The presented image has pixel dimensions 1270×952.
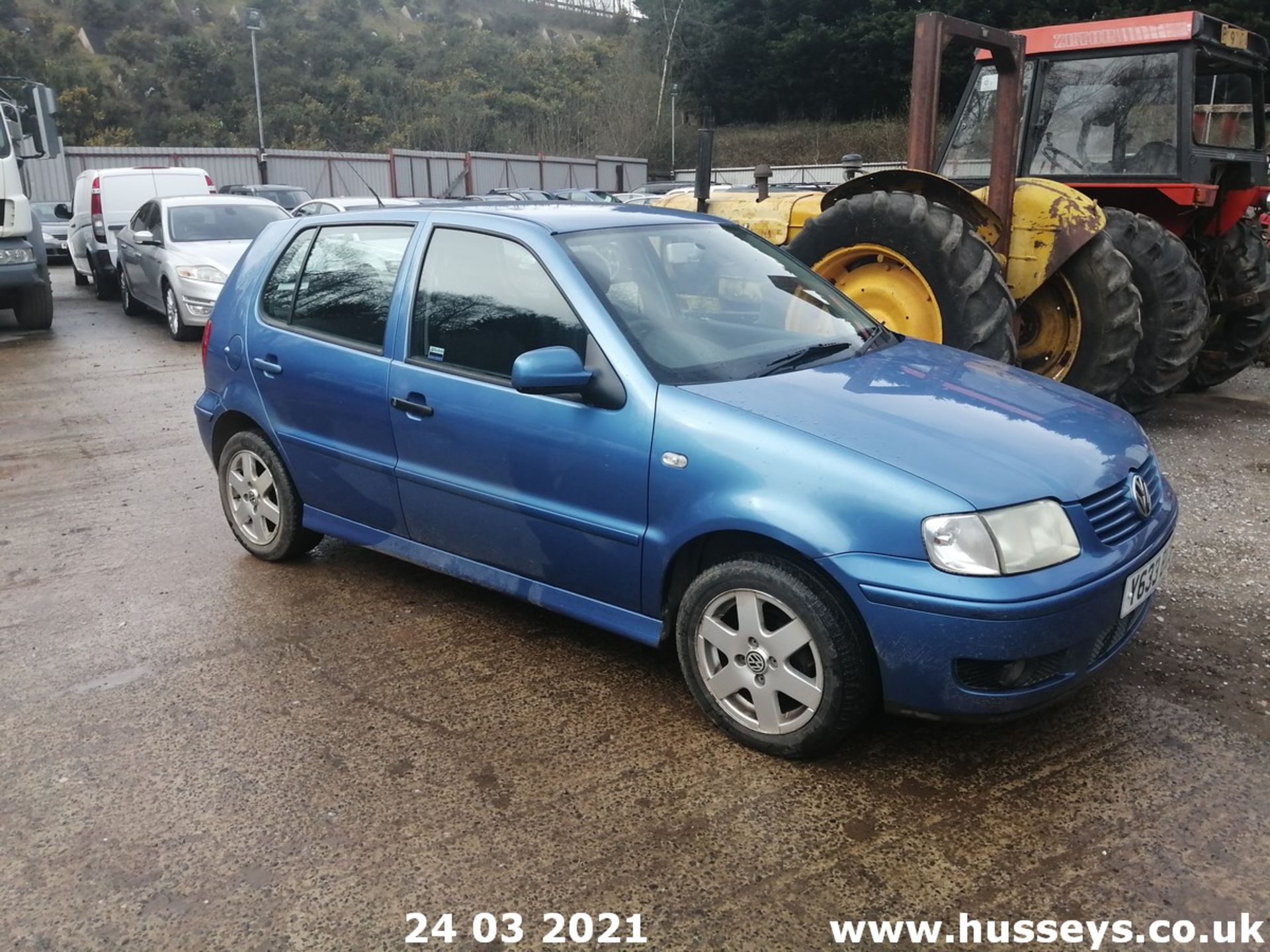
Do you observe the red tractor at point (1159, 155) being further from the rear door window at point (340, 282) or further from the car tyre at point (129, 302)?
the car tyre at point (129, 302)

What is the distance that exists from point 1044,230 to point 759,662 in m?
4.73

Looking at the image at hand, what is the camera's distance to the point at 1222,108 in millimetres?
7918

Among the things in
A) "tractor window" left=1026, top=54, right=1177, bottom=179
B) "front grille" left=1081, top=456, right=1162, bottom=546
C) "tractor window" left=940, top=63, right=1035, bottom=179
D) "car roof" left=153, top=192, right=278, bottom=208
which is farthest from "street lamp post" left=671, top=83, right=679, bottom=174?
"front grille" left=1081, top=456, right=1162, bottom=546

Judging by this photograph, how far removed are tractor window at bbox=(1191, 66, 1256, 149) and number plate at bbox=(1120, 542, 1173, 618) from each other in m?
5.38

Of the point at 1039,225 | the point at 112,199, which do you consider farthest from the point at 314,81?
the point at 1039,225

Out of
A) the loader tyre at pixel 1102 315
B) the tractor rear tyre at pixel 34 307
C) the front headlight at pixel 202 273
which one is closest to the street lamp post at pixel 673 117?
the tractor rear tyre at pixel 34 307

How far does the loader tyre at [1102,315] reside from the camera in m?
6.71

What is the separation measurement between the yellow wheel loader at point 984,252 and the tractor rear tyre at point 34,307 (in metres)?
9.79

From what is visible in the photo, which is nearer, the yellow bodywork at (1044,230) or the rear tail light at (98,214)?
the yellow bodywork at (1044,230)

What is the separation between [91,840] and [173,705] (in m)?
0.79

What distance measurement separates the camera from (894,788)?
309cm

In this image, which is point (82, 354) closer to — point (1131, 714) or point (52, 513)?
point (52, 513)

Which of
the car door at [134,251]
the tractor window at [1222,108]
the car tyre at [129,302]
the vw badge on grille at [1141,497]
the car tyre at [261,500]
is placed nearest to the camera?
the vw badge on grille at [1141,497]

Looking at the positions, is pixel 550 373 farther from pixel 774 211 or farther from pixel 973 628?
pixel 774 211
